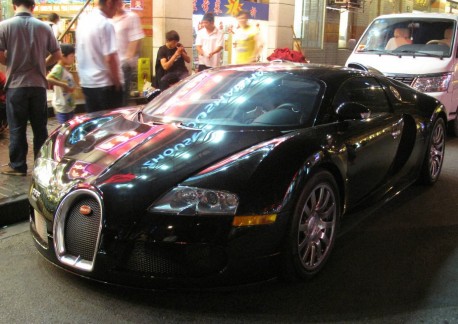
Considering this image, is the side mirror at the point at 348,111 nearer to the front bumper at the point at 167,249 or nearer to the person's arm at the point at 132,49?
the front bumper at the point at 167,249

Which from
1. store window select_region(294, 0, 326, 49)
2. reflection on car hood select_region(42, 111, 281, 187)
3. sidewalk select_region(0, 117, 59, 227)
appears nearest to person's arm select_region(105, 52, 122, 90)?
sidewalk select_region(0, 117, 59, 227)

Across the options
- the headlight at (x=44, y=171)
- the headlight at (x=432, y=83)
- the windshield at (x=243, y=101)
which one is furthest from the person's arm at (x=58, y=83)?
the headlight at (x=432, y=83)

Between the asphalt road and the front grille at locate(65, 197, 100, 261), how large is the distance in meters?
0.29

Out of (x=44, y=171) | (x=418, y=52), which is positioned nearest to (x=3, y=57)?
(x=44, y=171)

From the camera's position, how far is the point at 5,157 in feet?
19.4

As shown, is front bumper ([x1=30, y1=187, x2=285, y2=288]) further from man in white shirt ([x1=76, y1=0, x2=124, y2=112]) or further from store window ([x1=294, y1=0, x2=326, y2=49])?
store window ([x1=294, y1=0, x2=326, y2=49])

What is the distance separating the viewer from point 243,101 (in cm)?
396

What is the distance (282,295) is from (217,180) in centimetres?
80

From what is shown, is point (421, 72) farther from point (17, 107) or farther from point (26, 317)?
point (26, 317)

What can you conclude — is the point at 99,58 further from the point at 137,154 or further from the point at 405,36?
the point at 405,36

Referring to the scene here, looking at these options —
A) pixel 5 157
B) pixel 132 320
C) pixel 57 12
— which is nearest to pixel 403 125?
pixel 132 320

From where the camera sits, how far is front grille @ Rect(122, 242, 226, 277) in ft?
9.23

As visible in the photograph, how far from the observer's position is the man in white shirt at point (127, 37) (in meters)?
6.29

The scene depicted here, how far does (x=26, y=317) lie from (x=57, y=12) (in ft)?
28.0
